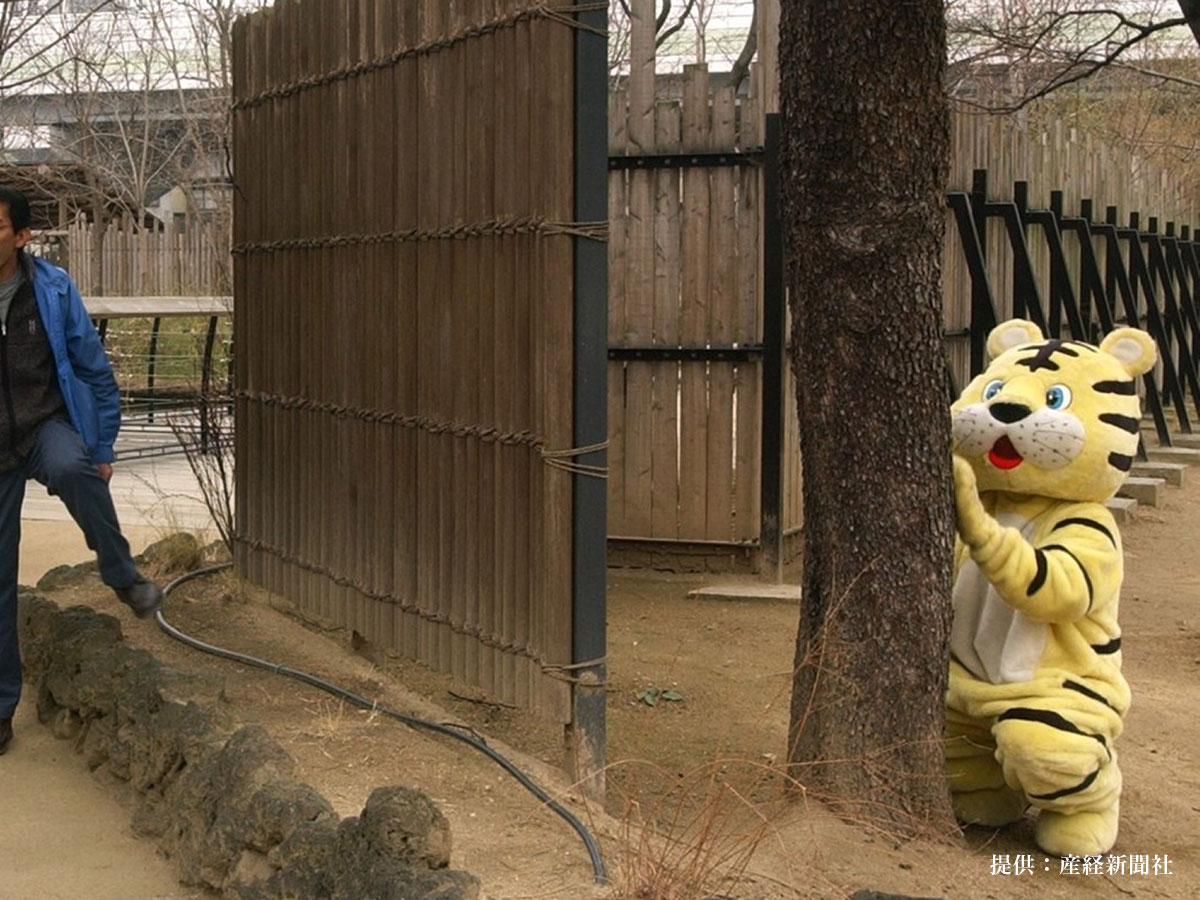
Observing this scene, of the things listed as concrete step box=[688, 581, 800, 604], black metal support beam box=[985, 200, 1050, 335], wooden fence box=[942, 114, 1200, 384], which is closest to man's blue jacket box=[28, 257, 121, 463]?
Result: concrete step box=[688, 581, 800, 604]

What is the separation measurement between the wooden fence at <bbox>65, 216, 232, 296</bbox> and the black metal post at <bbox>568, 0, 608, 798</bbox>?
1566 cm

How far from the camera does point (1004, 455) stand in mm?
5227

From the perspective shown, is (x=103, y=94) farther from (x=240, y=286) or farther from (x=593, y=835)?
(x=593, y=835)

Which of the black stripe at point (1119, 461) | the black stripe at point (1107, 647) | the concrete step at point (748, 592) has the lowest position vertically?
the concrete step at point (748, 592)

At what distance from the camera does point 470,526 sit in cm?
540

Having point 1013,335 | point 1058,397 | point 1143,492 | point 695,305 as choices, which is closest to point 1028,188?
point 1143,492

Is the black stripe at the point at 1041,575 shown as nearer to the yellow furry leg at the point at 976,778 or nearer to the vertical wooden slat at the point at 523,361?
the yellow furry leg at the point at 976,778

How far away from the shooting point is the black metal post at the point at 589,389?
4.83 meters

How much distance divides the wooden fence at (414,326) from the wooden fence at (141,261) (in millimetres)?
13124

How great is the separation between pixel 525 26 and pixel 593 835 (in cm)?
241

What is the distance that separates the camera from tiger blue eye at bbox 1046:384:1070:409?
5.23 metres

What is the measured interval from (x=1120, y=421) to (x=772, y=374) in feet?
12.8

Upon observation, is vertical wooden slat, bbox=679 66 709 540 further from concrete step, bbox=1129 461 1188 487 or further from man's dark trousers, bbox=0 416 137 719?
concrete step, bbox=1129 461 1188 487

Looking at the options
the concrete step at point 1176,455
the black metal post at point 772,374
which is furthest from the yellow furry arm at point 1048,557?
the concrete step at point 1176,455
